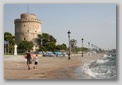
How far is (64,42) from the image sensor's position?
8.92m

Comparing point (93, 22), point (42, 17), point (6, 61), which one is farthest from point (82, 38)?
point (6, 61)

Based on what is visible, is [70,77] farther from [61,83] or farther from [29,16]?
[29,16]

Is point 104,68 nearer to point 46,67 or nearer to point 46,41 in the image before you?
point 46,67

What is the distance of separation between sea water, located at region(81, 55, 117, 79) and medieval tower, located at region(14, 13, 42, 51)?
1384mm

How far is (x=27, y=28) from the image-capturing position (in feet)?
29.6

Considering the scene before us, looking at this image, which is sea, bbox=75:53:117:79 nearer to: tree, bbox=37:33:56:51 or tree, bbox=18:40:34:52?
tree, bbox=37:33:56:51

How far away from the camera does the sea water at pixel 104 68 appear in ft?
27.8

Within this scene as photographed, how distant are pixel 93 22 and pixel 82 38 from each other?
0.43m

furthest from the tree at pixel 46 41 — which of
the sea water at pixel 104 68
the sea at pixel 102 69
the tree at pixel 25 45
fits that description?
the sea water at pixel 104 68

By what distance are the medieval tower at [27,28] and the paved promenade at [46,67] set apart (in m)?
0.45

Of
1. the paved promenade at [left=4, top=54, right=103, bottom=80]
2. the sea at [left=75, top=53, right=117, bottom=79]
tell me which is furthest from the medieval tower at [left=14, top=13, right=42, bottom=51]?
the sea at [left=75, top=53, right=117, bottom=79]

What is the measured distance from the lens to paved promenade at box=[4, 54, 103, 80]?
27.9 feet

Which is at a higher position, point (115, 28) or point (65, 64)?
point (115, 28)

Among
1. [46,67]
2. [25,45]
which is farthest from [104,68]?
[25,45]
